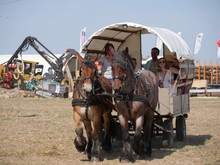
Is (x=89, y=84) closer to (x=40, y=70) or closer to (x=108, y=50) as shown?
(x=108, y=50)

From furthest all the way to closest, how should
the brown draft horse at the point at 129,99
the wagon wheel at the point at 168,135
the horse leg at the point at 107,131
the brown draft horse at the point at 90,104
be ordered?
the wagon wheel at the point at 168,135, the horse leg at the point at 107,131, the brown draft horse at the point at 90,104, the brown draft horse at the point at 129,99

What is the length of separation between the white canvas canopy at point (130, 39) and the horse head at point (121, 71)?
160 cm

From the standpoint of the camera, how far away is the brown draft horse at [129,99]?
8.65 m

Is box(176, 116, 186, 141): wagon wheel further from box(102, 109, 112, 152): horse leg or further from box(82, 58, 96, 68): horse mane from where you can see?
box(82, 58, 96, 68): horse mane

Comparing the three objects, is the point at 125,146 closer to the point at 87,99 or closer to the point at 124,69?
the point at 87,99

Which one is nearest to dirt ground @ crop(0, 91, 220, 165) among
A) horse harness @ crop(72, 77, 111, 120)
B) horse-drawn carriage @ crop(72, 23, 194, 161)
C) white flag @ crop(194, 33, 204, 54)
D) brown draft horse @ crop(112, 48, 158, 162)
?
brown draft horse @ crop(112, 48, 158, 162)

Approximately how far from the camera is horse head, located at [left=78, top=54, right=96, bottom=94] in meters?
8.54

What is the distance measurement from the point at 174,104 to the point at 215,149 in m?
1.32

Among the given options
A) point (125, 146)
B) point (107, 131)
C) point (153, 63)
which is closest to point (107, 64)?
point (107, 131)

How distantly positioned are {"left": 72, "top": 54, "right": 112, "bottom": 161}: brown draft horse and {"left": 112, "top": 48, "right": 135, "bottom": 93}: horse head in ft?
1.47

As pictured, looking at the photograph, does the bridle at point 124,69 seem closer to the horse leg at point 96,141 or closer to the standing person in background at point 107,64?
the horse leg at point 96,141

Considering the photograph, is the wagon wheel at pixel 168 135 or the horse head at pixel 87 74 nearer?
the horse head at pixel 87 74

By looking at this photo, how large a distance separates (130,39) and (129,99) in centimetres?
431

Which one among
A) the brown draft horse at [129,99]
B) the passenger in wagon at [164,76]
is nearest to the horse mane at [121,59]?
the brown draft horse at [129,99]
